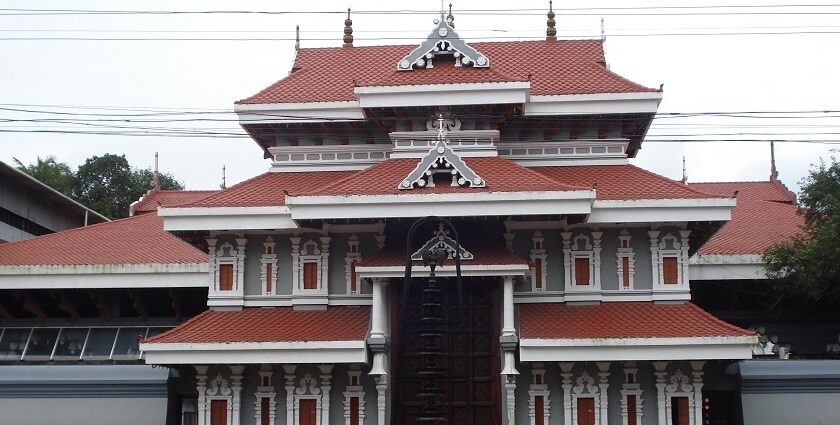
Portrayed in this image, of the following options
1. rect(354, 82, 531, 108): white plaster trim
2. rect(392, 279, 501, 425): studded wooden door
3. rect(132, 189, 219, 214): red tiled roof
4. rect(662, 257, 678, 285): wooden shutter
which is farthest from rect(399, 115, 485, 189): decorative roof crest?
rect(132, 189, 219, 214): red tiled roof

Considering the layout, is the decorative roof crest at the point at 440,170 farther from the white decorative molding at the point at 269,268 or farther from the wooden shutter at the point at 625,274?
the wooden shutter at the point at 625,274

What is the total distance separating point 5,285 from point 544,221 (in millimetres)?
14161

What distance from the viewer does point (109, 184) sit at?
227 ft

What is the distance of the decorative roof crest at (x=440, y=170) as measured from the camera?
2411 centimetres

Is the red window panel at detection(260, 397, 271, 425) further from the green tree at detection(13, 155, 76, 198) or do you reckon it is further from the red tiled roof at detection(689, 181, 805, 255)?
the green tree at detection(13, 155, 76, 198)

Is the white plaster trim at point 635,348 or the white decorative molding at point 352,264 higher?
the white decorative molding at point 352,264

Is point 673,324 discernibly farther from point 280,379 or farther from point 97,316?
point 97,316

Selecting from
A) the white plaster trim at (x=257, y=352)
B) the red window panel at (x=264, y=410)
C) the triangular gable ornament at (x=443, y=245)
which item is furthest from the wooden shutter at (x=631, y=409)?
the red window panel at (x=264, y=410)

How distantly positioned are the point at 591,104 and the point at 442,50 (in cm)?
353

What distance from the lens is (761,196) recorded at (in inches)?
1465

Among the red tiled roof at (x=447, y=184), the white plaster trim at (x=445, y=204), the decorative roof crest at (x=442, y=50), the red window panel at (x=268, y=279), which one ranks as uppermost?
the decorative roof crest at (x=442, y=50)

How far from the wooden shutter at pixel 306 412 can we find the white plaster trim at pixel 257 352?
1566 mm

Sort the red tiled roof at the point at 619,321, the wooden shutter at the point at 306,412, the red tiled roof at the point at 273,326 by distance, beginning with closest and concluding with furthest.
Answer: the red tiled roof at the point at 619,321
the red tiled roof at the point at 273,326
the wooden shutter at the point at 306,412

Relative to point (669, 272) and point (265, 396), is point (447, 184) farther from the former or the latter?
point (265, 396)
